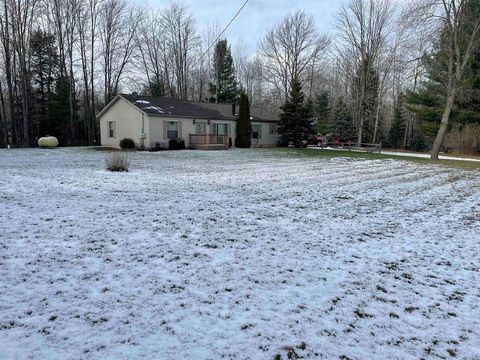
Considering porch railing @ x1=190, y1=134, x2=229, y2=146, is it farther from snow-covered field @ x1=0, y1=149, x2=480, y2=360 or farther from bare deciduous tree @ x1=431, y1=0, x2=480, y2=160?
snow-covered field @ x1=0, y1=149, x2=480, y2=360

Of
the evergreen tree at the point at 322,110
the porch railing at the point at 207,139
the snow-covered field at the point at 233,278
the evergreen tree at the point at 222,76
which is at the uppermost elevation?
the evergreen tree at the point at 222,76

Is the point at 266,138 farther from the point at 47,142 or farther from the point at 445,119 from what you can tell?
the point at 47,142

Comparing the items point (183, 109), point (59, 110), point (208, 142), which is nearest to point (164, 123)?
point (183, 109)

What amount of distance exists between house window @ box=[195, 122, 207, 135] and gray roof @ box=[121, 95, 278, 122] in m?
0.60

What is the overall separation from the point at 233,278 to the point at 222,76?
38.4m

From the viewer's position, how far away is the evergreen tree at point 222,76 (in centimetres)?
3956

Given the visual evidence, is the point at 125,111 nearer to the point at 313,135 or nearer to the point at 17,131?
the point at 17,131

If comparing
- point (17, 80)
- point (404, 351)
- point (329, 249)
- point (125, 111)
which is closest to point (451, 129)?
point (125, 111)

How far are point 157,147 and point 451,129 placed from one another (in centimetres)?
2222

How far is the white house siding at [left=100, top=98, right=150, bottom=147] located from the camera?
22.2m

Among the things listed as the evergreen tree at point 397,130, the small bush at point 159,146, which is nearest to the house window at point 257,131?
the small bush at point 159,146

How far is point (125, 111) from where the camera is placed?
76.2 ft

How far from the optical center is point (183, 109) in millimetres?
24641

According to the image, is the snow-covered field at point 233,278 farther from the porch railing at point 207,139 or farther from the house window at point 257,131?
the house window at point 257,131
